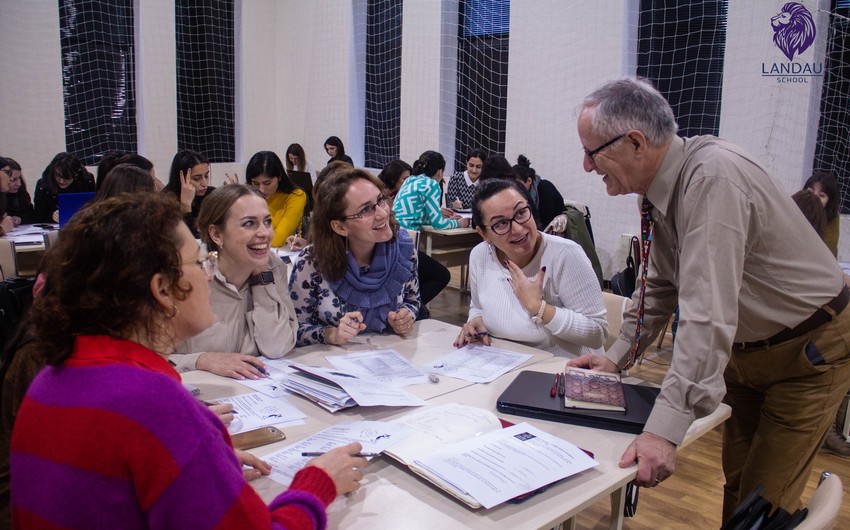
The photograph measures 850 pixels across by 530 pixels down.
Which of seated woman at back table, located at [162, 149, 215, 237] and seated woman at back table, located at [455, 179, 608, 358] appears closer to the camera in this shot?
seated woman at back table, located at [455, 179, 608, 358]

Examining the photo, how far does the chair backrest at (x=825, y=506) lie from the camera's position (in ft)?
3.46

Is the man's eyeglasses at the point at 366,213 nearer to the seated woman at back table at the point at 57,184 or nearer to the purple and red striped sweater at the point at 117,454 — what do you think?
the purple and red striped sweater at the point at 117,454

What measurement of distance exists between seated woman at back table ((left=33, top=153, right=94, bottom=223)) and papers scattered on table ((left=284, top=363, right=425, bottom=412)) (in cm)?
455

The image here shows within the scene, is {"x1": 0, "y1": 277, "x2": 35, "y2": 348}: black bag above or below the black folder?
above

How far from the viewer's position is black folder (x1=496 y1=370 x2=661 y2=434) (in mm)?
1585

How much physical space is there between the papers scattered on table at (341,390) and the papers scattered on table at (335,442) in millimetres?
98

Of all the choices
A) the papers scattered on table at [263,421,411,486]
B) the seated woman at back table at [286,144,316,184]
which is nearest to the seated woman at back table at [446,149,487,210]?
the seated woman at back table at [286,144,316,184]

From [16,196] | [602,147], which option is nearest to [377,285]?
[602,147]

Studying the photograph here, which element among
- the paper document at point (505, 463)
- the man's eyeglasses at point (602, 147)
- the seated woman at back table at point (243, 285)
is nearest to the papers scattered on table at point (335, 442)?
the paper document at point (505, 463)

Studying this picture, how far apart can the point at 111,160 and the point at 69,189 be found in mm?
1277

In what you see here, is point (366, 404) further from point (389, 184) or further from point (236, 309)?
point (389, 184)

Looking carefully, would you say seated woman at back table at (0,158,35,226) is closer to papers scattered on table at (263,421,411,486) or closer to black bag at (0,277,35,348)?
black bag at (0,277,35,348)

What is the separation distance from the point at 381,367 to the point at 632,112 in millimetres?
1080

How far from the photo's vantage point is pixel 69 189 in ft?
18.2
